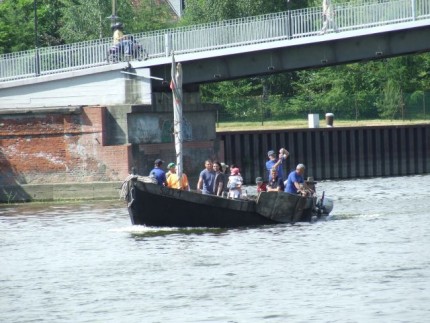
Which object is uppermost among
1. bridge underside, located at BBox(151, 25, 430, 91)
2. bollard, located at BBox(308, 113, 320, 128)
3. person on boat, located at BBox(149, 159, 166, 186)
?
bridge underside, located at BBox(151, 25, 430, 91)

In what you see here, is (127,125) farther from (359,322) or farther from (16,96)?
(359,322)

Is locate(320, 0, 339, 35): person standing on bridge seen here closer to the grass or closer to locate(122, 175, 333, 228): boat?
locate(122, 175, 333, 228): boat

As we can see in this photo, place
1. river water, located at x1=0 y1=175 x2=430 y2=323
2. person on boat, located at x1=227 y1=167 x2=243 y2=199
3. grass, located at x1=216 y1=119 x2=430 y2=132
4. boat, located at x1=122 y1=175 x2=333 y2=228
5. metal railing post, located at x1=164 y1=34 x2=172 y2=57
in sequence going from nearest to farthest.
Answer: river water, located at x1=0 y1=175 x2=430 y2=323 → boat, located at x1=122 y1=175 x2=333 y2=228 → person on boat, located at x1=227 y1=167 x2=243 y2=199 → metal railing post, located at x1=164 y1=34 x2=172 y2=57 → grass, located at x1=216 y1=119 x2=430 y2=132

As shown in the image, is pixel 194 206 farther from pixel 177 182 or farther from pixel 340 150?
pixel 340 150

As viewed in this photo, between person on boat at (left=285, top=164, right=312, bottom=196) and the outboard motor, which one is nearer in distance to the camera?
person on boat at (left=285, top=164, right=312, bottom=196)

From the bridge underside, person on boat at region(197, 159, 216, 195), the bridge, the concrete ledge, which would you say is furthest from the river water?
the bridge underside

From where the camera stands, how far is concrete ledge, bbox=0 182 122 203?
50844 mm

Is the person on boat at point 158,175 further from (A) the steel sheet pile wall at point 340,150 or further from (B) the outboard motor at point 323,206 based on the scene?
(A) the steel sheet pile wall at point 340,150

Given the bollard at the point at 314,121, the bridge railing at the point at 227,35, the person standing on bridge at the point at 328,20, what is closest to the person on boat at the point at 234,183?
the bridge railing at the point at 227,35

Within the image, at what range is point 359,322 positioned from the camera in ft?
77.5

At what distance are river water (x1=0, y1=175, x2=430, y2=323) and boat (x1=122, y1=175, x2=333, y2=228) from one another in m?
0.33

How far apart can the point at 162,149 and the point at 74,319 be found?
28238 millimetres

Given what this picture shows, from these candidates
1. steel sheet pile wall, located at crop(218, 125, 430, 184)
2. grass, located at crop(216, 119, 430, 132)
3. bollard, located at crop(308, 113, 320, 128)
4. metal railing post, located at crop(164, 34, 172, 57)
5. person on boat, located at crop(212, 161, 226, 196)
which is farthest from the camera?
grass, located at crop(216, 119, 430, 132)

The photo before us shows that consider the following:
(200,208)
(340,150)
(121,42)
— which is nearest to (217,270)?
(200,208)
